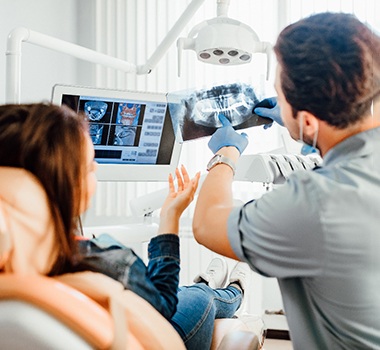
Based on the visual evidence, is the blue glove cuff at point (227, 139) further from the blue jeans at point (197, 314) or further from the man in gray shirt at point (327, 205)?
the blue jeans at point (197, 314)

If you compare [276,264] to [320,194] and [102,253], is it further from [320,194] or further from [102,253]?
[102,253]

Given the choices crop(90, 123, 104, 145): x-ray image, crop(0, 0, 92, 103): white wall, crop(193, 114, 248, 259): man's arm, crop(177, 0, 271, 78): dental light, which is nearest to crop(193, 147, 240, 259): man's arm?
crop(193, 114, 248, 259): man's arm

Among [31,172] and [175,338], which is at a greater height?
[31,172]

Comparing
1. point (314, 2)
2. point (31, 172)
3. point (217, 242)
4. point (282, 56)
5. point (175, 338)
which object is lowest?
point (175, 338)

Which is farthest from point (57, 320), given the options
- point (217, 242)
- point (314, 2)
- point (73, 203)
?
point (314, 2)

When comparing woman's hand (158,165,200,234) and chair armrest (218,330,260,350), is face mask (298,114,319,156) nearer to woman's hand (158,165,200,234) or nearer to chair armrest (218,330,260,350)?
woman's hand (158,165,200,234)

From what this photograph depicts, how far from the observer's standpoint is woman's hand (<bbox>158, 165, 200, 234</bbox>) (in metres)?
0.80

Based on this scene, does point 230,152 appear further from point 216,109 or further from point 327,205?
point 327,205

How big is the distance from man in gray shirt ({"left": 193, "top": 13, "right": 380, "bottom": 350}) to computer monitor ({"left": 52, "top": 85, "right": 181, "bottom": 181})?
22.7 inches

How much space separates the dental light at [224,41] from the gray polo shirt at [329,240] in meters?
0.41

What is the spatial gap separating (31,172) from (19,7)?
1.57 metres

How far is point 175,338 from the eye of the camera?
68cm

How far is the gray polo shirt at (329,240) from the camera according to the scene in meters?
0.68

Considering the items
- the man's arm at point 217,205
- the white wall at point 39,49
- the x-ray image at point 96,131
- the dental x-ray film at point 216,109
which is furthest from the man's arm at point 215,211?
the white wall at point 39,49
